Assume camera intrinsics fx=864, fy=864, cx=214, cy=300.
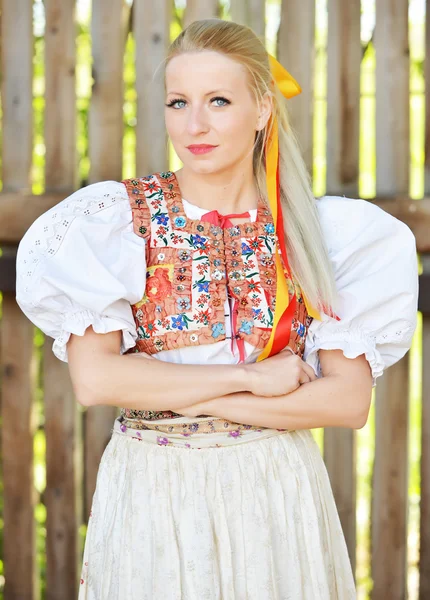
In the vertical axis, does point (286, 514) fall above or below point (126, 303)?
Result: below

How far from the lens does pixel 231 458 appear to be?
68.7 inches

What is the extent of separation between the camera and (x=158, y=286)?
1746 mm

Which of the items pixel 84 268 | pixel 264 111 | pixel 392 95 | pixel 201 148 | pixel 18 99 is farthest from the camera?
pixel 18 99

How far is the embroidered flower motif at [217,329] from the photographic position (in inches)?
68.8

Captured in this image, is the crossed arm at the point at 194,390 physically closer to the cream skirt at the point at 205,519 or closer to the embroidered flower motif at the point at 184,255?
the cream skirt at the point at 205,519

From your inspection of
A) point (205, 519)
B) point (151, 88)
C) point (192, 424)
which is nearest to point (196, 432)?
point (192, 424)

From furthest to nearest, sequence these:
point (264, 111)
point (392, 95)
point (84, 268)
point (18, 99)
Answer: point (18, 99)
point (392, 95)
point (264, 111)
point (84, 268)

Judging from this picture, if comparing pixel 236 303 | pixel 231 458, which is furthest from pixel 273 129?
pixel 231 458

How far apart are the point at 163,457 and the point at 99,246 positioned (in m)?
0.44

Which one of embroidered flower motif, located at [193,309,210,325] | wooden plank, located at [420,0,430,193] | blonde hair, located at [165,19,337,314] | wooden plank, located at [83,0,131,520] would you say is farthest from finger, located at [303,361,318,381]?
wooden plank, located at [83,0,131,520]

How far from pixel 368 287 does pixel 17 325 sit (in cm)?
125

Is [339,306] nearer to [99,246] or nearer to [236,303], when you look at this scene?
[236,303]

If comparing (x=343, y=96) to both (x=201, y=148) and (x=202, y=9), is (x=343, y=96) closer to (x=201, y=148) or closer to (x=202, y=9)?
(x=202, y=9)

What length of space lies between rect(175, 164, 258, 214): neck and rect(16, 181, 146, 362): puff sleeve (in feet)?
0.51
